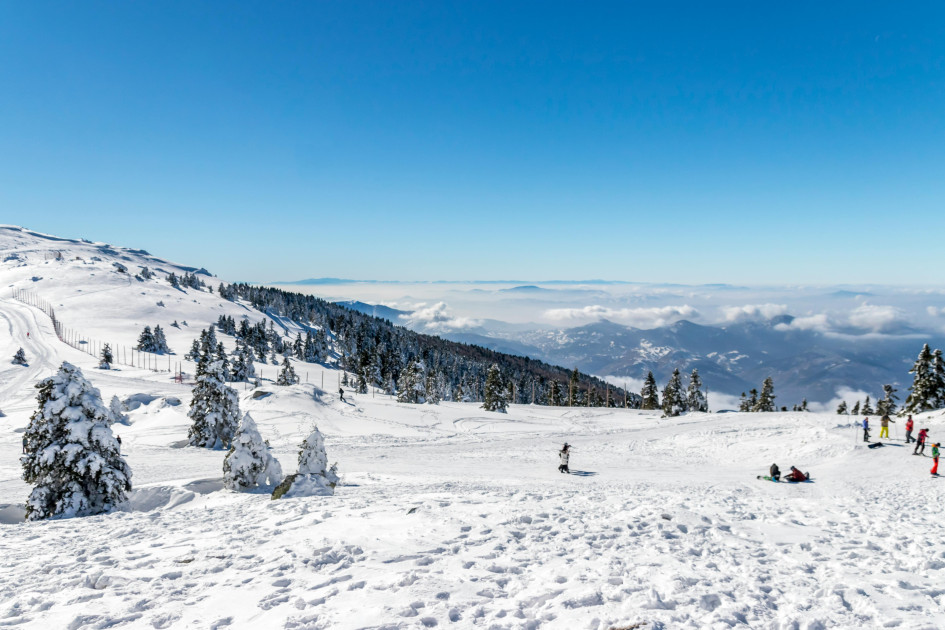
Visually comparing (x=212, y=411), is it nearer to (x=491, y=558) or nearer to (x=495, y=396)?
(x=491, y=558)

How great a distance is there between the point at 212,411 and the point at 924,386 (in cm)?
6939

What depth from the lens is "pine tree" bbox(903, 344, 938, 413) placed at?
45.1 metres

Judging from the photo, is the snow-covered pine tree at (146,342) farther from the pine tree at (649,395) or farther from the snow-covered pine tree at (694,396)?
the snow-covered pine tree at (694,396)

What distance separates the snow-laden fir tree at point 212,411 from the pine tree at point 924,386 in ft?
218

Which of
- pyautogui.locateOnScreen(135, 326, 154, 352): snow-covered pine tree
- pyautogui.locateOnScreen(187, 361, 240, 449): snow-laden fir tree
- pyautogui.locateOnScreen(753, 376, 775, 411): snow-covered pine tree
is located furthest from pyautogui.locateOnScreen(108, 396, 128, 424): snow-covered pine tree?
pyautogui.locateOnScreen(135, 326, 154, 352): snow-covered pine tree

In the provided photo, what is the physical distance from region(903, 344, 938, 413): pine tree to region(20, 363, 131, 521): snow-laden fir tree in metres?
66.1

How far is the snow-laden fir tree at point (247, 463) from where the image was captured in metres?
19.8

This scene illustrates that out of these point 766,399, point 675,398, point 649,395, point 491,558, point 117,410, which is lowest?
point 649,395

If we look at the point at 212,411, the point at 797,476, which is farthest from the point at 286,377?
the point at 797,476

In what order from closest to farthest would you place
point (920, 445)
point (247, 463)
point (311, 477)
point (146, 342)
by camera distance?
point (311, 477)
point (247, 463)
point (920, 445)
point (146, 342)

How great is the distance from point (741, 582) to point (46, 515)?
23797 mm

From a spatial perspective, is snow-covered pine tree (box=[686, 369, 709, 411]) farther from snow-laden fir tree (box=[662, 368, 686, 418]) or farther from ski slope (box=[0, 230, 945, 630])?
ski slope (box=[0, 230, 945, 630])

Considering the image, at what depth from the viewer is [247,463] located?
20.0 m

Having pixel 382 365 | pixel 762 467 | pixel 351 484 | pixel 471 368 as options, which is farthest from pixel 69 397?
pixel 471 368
